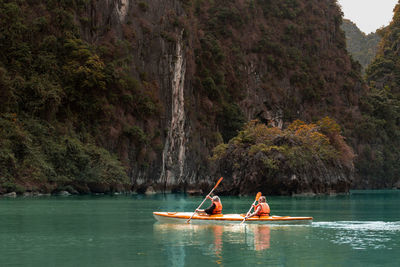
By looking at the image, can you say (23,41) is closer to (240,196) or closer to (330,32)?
(240,196)

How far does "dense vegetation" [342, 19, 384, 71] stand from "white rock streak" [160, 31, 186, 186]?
8844cm

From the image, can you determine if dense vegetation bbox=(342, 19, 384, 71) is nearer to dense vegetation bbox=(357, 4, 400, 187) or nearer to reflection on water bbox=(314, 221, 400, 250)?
dense vegetation bbox=(357, 4, 400, 187)

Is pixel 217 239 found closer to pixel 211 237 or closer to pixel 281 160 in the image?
pixel 211 237

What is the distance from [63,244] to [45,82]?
41.1 m

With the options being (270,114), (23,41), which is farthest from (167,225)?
(270,114)

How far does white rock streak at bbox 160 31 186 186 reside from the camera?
231ft

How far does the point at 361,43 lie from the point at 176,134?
10285cm

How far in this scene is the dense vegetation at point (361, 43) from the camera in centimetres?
15269

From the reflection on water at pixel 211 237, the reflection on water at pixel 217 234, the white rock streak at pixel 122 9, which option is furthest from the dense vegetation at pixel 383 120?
the reflection on water at pixel 211 237

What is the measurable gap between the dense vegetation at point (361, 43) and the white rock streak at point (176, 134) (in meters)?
88.4

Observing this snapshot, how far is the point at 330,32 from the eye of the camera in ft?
337

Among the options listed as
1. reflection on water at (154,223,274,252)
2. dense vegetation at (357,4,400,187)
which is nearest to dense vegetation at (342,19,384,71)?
dense vegetation at (357,4,400,187)

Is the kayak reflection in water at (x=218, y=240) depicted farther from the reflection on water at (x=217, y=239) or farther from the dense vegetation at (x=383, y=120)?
the dense vegetation at (x=383, y=120)

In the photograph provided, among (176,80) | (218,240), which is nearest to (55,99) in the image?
(176,80)
